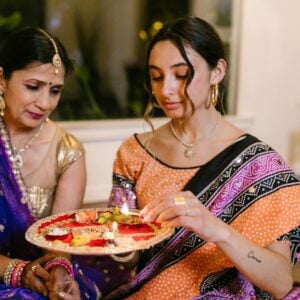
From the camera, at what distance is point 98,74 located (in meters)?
3.62

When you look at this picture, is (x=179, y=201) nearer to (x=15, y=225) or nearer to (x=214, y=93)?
(x=214, y=93)

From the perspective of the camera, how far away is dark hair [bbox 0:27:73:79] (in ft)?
5.42

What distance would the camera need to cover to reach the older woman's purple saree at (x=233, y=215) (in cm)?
147

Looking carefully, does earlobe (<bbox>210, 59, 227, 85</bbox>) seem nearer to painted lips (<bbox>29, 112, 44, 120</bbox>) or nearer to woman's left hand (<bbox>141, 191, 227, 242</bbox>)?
woman's left hand (<bbox>141, 191, 227, 242</bbox>)

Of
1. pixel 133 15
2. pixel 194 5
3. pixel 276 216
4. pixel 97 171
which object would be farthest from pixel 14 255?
pixel 194 5

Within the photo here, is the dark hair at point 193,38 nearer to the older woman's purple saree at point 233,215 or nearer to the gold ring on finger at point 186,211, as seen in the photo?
the older woman's purple saree at point 233,215

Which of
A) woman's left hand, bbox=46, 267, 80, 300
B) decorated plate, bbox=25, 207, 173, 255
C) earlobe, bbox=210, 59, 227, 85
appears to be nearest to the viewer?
decorated plate, bbox=25, 207, 173, 255

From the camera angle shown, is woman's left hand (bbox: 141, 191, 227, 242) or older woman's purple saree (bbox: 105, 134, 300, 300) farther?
older woman's purple saree (bbox: 105, 134, 300, 300)

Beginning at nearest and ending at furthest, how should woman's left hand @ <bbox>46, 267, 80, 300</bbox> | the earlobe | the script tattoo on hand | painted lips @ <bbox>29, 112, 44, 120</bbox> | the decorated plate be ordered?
the decorated plate < the script tattoo on hand < woman's left hand @ <bbox>46, 267, 80, 300</bbox> < the earlobe < painted lips @ <bbox>29, 112, 44, 120</bbox>

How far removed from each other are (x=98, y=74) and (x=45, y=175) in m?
1.91

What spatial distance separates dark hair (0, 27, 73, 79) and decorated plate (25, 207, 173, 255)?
1.59ft

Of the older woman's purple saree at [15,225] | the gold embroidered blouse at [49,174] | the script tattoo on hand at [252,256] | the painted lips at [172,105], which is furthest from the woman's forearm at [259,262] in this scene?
the gold embroidered blouse at [49,174]

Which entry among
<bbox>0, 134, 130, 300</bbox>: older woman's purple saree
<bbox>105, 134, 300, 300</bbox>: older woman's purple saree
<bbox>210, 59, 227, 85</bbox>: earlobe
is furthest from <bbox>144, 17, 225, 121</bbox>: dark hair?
<bbox>0, 134, 130, 300</bbox>: older woman's purple saree

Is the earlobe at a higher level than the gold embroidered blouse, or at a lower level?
higher
